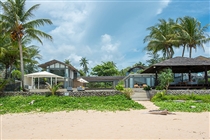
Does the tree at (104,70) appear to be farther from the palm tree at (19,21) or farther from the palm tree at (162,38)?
the palm tree at (19,21)

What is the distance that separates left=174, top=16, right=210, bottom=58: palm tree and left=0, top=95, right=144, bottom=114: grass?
1350cm

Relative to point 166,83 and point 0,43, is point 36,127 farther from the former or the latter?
point 0,43

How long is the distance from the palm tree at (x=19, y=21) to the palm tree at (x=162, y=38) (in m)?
14.6

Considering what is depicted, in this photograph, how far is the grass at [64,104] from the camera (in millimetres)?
12570

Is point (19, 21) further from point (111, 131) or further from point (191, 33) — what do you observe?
point (191, 33)

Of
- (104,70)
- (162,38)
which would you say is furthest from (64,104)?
(104,70)

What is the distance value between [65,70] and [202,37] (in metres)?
20.0

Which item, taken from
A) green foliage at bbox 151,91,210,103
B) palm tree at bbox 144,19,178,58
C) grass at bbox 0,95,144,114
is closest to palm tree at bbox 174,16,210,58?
palm tree at bbox 144,19,178,58

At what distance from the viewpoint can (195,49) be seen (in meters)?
25.9

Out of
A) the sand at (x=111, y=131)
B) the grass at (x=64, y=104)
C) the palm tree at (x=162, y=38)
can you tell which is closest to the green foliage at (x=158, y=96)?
the grass at (x=64, y=104)

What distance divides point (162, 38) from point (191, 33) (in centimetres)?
355

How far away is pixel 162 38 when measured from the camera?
2645 centimetres

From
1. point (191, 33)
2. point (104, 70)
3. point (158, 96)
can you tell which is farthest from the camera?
point (104, 70)

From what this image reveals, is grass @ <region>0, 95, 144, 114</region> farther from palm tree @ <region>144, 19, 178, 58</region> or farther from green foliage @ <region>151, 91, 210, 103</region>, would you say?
palm tree @ <region>144, 19, 178, 58</region>
